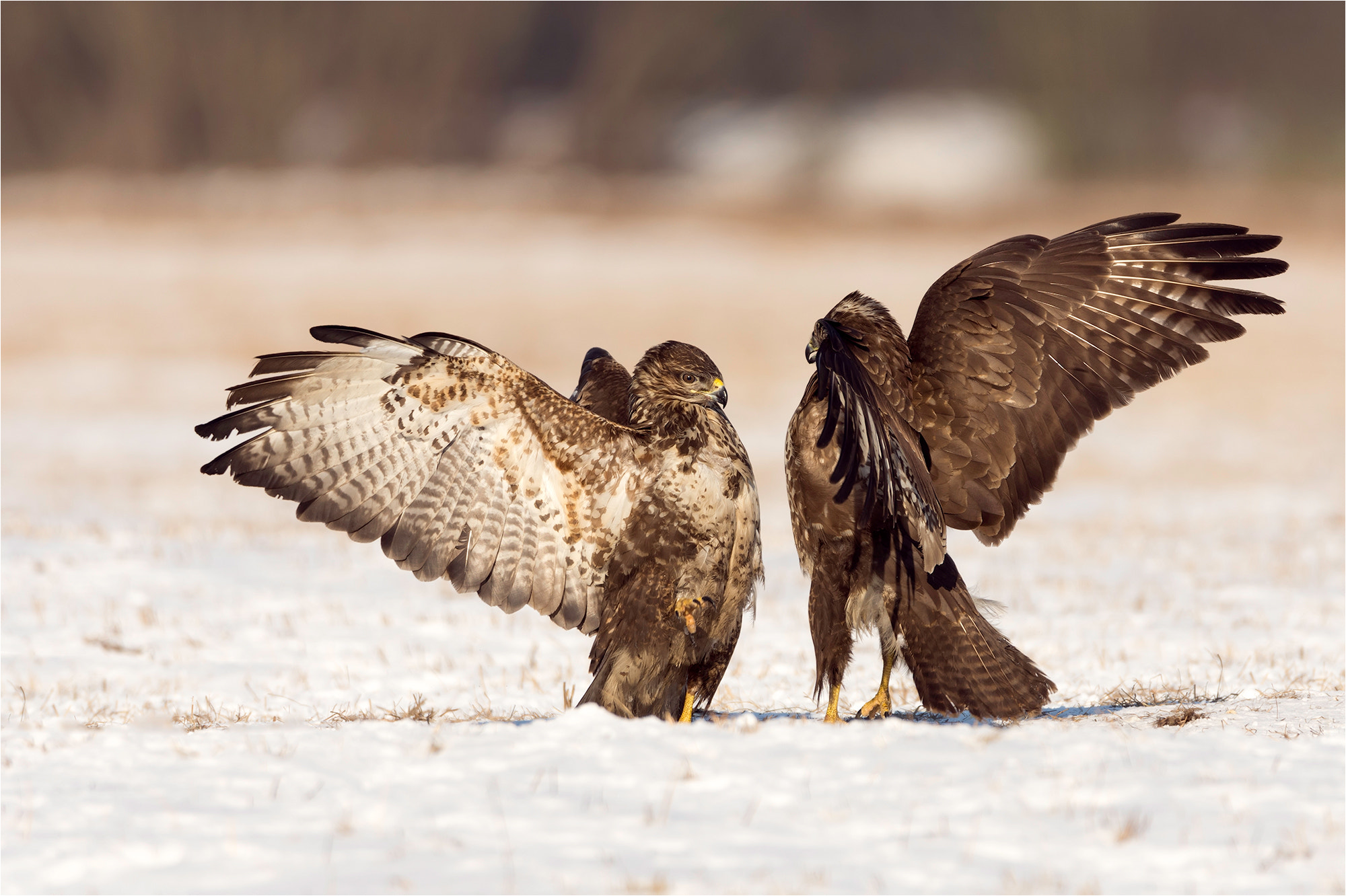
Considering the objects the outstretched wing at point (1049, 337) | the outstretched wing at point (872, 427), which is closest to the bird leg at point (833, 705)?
the outstretched wing at point (872, 427)

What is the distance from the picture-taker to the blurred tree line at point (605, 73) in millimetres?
Answer: 40281

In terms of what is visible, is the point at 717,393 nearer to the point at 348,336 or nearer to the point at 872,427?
the point at 872,427

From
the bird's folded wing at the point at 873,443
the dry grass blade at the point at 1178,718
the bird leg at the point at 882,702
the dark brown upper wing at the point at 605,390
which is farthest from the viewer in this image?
the dark brown upper wing at the point at 605,390

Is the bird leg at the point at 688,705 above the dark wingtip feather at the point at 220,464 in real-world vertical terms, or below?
below

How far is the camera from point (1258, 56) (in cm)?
4816

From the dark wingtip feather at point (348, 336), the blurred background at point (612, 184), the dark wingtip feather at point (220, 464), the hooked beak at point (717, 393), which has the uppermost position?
the blurred background at point (612, 184)

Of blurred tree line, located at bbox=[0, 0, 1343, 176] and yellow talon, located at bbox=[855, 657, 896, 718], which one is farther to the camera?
blurred tree line, located at bbox=[0, 0, 1343, 176]

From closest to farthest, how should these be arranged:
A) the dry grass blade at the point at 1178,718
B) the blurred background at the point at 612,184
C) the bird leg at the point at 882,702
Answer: the dry grass blade at the point at 1178,718 → the bird leg at the point at 882,702 → the blurred background at the point at 612,184

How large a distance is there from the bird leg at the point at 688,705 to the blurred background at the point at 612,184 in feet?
27.5

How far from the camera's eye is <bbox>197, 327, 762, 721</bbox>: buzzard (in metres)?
5.62

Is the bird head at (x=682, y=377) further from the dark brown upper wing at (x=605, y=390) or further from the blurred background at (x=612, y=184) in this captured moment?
the blurred background at (x=612, y=184)

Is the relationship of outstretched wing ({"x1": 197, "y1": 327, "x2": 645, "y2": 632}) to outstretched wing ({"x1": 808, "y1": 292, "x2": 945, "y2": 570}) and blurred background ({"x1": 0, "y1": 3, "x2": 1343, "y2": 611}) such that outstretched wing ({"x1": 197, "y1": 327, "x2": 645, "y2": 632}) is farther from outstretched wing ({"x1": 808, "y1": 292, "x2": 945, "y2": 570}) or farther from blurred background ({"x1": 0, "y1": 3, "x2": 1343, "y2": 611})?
blurred background ({"x1": 0, "y1": 3, "x2": 1343, "y2": 611})

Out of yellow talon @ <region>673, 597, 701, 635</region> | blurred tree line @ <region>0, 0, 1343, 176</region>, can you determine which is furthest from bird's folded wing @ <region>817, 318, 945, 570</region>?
blurred tree line @ <region>0, 0, 1343, 176</region>

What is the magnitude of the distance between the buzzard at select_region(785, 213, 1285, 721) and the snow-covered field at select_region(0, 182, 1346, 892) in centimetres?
44
